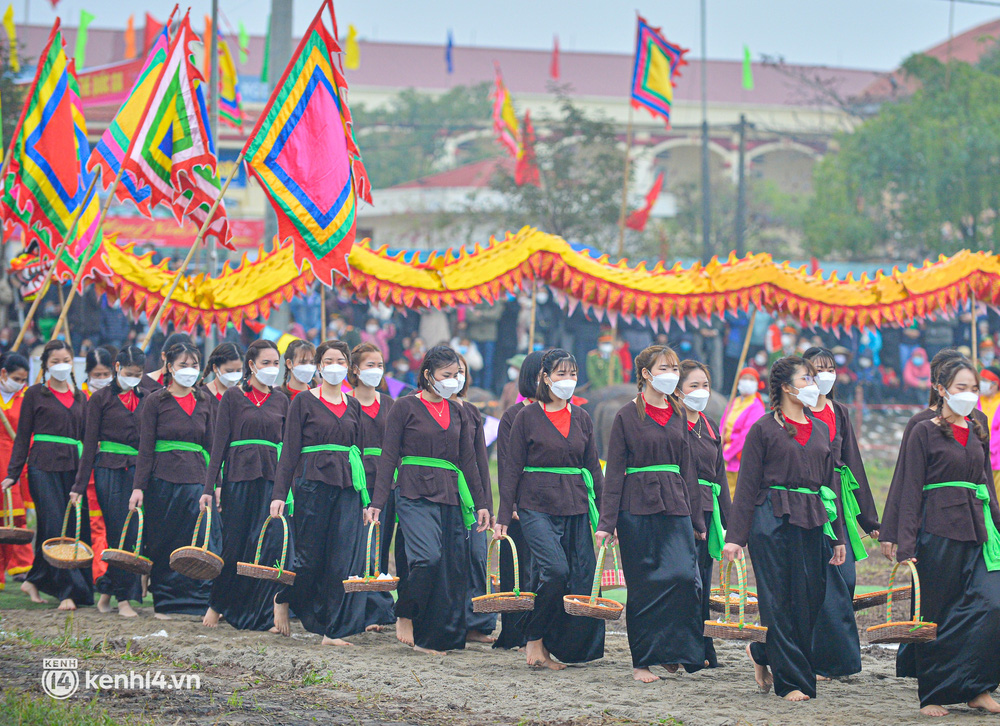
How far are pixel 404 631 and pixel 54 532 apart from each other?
2835 mm

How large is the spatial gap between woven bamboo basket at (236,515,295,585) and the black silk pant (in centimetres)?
139

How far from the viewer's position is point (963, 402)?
590 cm

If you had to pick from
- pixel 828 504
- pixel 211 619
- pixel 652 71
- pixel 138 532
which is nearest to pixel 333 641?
pixel 211 619

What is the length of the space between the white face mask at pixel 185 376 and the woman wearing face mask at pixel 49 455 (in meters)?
1.08

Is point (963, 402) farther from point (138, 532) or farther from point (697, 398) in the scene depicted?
point (138, 532)

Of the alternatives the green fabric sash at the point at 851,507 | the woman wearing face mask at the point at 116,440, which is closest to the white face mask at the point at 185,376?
the woman wearing face mask at the point at 116,440

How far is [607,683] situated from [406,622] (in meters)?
1.52

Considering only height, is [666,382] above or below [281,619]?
above

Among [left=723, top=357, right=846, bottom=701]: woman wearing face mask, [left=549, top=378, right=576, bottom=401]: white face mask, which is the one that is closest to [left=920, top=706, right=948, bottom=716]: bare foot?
[left=723, top=357, right=846, bottom=701]: woman wearing face mask

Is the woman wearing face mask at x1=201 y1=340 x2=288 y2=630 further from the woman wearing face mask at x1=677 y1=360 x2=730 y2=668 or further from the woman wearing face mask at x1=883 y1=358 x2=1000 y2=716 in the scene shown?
the woman wearing face mask at x1=883 y1=358 x2=1000 y2=716

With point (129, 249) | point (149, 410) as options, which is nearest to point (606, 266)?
point (129, 249)

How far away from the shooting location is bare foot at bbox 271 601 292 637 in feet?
25.0

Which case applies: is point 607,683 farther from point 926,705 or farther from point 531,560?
point 926,705

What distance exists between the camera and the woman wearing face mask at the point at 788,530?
604 cm
